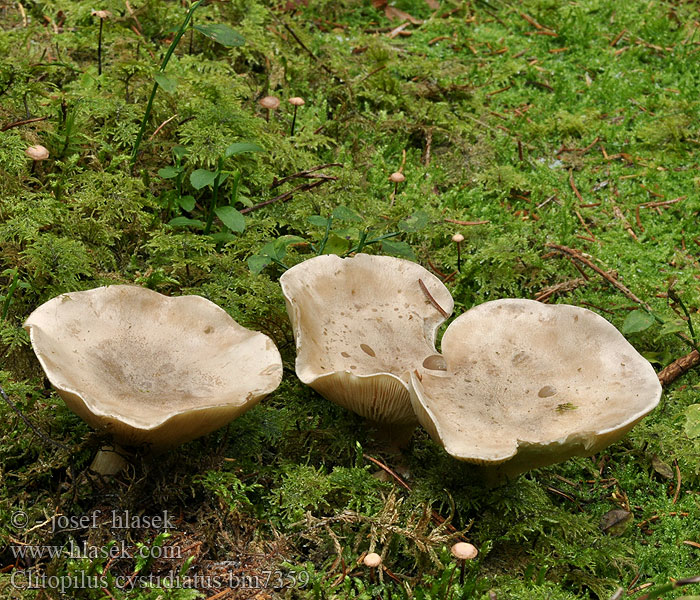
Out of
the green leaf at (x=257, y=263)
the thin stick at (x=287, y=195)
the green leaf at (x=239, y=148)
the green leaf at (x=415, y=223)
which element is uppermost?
the green leaf at (x=239, y=148)

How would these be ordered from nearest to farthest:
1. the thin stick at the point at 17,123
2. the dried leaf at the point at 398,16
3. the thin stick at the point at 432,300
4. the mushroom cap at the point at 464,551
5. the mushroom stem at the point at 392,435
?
the mushroom cap at the point at 464,551 < the mushroom stem at the point at 392,435 < the thin stick at the point at 432,300 < the thin stick at the point at 17,123 < the dried leaf at the point at 398,16

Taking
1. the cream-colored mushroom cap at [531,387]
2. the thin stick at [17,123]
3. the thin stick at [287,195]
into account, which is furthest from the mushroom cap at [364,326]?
the thin stick at [17,123]

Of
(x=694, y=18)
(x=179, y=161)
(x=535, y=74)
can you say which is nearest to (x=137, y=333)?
(x=179, y=161)

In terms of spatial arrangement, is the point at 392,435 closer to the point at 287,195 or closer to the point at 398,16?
the point at 287,195

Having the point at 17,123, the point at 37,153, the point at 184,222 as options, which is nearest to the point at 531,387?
the point at 184,222

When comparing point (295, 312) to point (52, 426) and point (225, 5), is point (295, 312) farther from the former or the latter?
point (225, 5)

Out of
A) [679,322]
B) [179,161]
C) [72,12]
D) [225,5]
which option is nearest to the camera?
[679,322]

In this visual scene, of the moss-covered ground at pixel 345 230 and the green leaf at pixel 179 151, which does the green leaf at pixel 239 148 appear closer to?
the moss-covered ground at pixel 345 230
